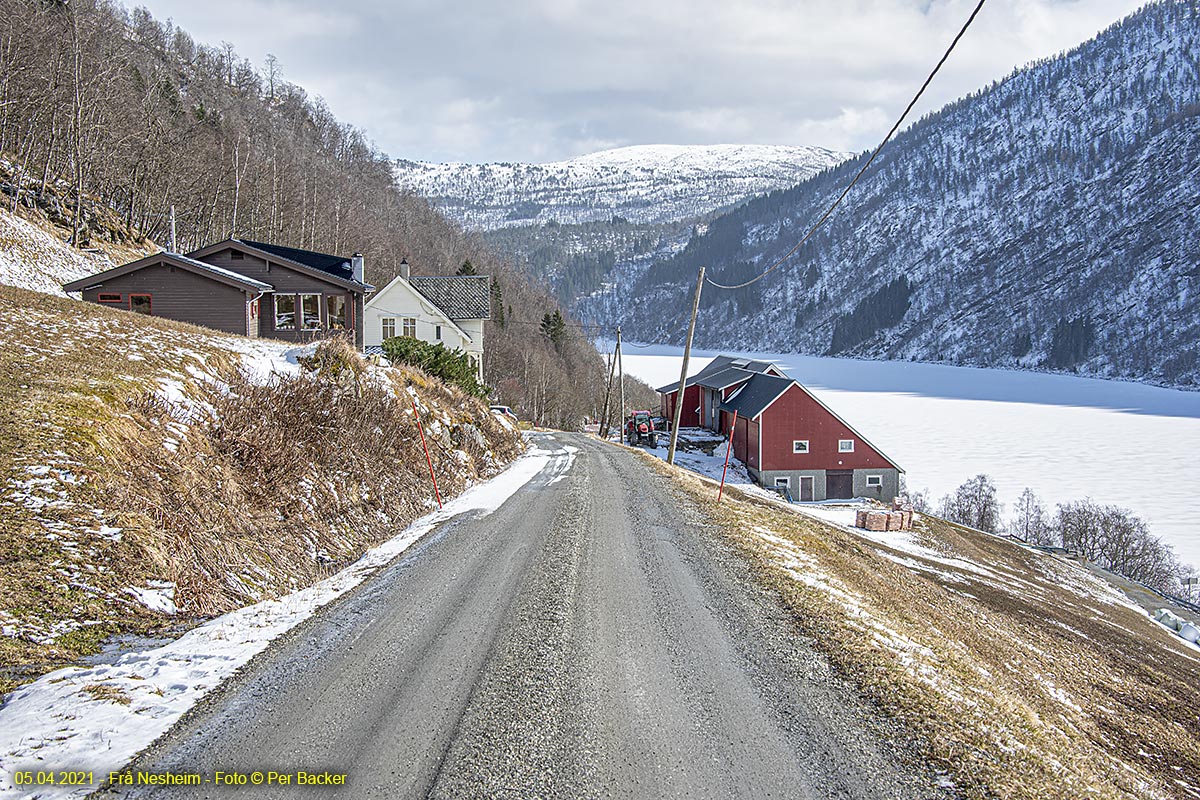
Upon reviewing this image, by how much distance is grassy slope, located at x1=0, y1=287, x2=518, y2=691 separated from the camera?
6688 millimetres

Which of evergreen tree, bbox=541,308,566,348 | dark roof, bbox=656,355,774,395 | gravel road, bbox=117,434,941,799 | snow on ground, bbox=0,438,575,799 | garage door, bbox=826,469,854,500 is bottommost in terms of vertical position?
garage door, bbox=826,469,854,500

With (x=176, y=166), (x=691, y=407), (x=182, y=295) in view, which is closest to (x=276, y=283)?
(x=182, y=295)

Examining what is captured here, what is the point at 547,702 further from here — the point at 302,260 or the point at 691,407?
the point at 691,407

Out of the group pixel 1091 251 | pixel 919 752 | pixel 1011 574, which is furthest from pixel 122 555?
pixel 1091 251

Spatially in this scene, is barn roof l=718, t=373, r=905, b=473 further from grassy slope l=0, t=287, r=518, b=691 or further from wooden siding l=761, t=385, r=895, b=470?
grassy slope l=0, t=287, r=518, b=691

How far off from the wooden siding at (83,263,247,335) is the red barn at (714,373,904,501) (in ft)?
94.1

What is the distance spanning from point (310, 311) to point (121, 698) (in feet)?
91.2

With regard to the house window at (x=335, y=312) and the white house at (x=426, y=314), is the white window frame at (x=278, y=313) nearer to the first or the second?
the house window at (x=335, y=312)

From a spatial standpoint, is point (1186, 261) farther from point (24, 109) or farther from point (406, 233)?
point (24, 109)

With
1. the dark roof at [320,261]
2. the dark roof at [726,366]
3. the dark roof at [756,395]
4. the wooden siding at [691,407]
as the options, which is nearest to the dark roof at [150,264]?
the dark roof at [320,261]

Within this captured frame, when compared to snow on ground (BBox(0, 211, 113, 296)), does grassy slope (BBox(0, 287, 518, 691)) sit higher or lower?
lower

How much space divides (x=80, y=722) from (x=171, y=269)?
24.9m

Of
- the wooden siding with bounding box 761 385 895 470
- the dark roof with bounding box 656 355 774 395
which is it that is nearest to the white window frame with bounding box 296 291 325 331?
the wooden siding with bounding box 761 385 895 470

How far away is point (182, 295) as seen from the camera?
25406mm
